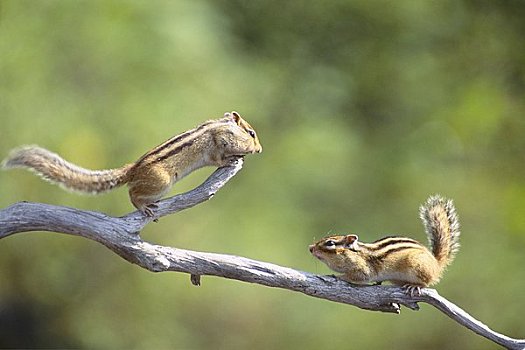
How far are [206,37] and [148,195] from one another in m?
2.54

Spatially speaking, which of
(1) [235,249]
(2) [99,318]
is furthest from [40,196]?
(1) [235,249]

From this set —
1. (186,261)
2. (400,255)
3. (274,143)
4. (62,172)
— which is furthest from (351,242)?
(274,143)

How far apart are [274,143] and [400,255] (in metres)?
2.21

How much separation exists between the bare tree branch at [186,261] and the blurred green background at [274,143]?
1540 millimetres

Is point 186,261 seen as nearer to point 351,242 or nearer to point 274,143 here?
point 351,242

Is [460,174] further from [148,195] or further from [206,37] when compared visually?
[148,195]

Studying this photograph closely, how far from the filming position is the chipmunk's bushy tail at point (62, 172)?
194 centimetres

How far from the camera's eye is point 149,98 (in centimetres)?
408

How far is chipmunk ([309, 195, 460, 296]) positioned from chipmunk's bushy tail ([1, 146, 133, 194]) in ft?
1.55

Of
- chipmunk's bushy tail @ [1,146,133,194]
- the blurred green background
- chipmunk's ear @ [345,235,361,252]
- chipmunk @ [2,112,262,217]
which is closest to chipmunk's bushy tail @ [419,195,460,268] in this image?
chipmunk's ear @ [345,235,361,252]

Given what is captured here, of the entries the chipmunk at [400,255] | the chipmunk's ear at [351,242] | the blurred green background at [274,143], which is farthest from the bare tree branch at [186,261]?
the blurred green background at [274,143]

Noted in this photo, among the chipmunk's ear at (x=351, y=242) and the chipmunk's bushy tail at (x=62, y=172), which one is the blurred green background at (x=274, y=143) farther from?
the chipmunk's bushy tail at (x=62, y=172)

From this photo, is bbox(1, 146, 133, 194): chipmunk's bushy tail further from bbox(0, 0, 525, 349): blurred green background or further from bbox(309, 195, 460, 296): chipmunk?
bbox(0, 0, 525, 349): blurred green background

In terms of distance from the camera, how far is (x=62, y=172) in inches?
77.5
